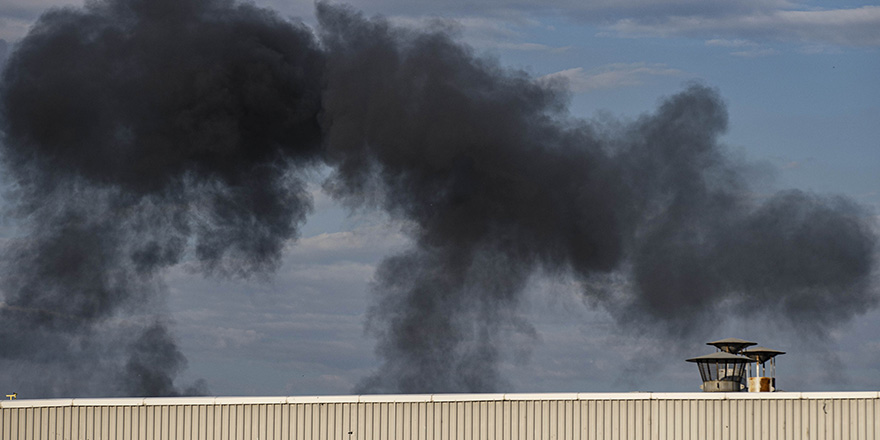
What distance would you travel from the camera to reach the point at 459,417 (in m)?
27.5

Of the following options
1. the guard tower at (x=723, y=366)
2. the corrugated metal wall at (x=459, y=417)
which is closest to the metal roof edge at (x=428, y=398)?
the corrugated metal wall at (x=459, y=417)

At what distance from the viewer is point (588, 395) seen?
27.2m

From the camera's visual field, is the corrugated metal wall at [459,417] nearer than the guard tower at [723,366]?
Yes

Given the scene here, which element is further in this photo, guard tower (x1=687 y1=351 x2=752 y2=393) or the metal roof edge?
guard tower (x1=687 y1=351 x2=752 y2=393)

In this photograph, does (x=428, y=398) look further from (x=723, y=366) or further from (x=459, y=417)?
(x=723, y=366)

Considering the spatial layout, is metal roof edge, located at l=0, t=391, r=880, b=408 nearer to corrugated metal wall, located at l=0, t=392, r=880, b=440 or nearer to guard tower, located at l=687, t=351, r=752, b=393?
corrugated metal wall, located at l=0, t=392, r=880, b=440

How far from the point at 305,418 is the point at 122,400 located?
454cm

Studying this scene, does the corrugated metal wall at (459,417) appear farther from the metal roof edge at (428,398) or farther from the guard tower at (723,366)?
the guard tower at (723,366)

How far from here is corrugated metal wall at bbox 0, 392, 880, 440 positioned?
1041 inches

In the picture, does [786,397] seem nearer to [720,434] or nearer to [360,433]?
[720,434]

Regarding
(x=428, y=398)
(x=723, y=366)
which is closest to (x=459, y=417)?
(x=428, y=398)

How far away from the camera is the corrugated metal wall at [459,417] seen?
26438 mm

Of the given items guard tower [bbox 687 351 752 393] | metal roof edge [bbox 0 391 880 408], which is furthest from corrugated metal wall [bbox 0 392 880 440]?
guard tower [bbox 687 351 752 393]

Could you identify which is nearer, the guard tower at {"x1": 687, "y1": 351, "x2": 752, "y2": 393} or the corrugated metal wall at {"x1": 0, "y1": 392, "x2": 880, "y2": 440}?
the corrugated metal wall at {"x1": 0, "y1": 392, "x2": 880, "y2": 440}
